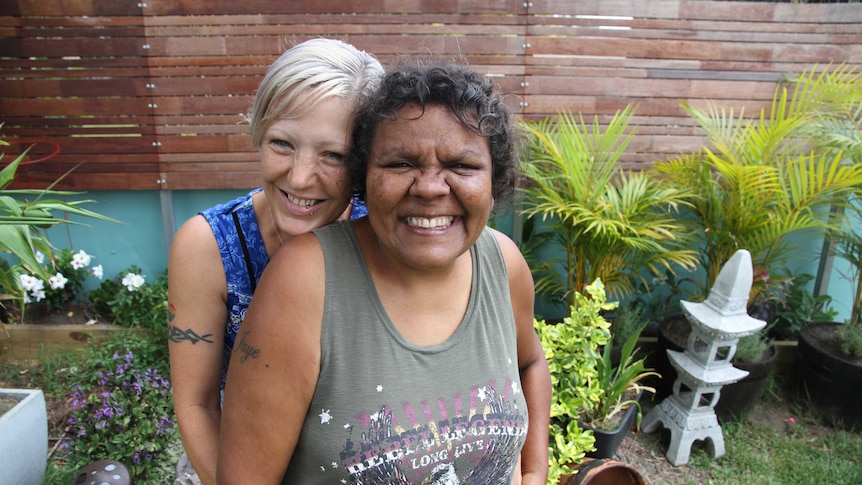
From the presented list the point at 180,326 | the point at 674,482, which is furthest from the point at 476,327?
the point at 674,482

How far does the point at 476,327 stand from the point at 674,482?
9.11 ft

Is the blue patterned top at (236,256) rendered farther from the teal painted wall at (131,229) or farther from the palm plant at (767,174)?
the palm plant at (767,174)

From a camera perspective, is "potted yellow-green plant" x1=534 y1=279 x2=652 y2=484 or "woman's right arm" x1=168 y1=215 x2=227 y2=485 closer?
"woman's right arm" x1=168 y1=215 x2=227 y2=485

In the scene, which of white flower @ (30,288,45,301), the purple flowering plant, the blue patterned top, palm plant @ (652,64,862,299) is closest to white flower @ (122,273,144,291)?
white flower @ (30,288,45,301)

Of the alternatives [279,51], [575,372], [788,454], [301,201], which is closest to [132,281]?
[279,51]

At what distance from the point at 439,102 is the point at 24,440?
2681mm

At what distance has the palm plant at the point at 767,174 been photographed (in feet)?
12.0

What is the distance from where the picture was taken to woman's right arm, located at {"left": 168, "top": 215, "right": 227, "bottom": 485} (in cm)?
146

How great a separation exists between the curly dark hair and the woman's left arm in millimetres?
334

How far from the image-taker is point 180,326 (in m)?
1.47

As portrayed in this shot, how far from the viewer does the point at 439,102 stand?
4.02 feet

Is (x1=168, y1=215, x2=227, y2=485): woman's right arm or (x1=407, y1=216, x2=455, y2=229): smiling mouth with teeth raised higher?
(x1=407, y1=216, x2=455, y2=229): smiling mouth with teeth

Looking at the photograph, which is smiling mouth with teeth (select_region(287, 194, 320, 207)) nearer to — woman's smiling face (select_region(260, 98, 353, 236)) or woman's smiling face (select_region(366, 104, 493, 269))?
woman's smiling face (select_region(260, 98, 353, 236))

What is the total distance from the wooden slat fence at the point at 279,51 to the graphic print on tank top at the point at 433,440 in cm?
319
